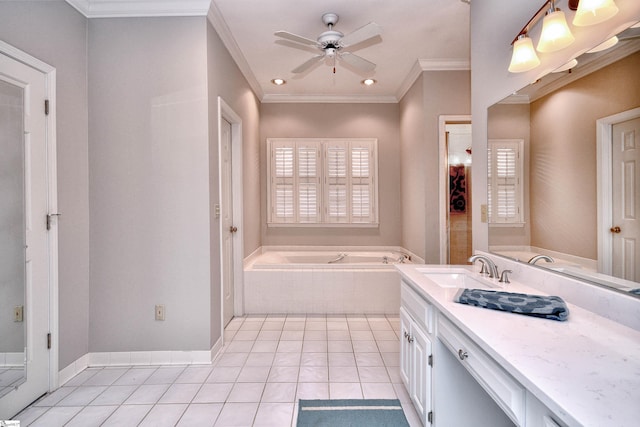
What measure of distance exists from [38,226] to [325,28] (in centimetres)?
270

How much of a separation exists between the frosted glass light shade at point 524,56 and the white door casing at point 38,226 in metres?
2.83

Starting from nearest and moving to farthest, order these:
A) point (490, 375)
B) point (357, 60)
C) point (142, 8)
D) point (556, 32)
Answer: point (490, 375)
point (556, 32)
point (142, 8)
point (357, 60)

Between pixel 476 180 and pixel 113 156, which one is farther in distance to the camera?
pixel 113 156

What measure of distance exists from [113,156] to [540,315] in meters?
2.91

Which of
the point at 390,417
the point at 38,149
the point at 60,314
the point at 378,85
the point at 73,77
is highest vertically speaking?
the point at 378,85

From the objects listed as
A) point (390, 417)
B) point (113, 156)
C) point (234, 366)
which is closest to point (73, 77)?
point (113, 156)

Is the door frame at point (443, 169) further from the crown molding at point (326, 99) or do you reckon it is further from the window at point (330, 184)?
the crown molding at point (326, 99)

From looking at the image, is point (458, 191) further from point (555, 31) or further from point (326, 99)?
point (555, 31)

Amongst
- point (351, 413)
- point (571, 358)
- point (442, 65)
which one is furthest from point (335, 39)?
point (351, 413)

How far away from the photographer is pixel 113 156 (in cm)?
259

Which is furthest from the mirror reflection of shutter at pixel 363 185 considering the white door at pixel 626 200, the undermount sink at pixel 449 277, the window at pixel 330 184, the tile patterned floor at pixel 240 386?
the white door at pixel 626 200

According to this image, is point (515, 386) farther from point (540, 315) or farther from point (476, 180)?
point (476, 180)

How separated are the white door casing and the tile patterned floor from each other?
15 centimetres

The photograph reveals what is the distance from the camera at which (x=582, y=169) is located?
1362 mm
